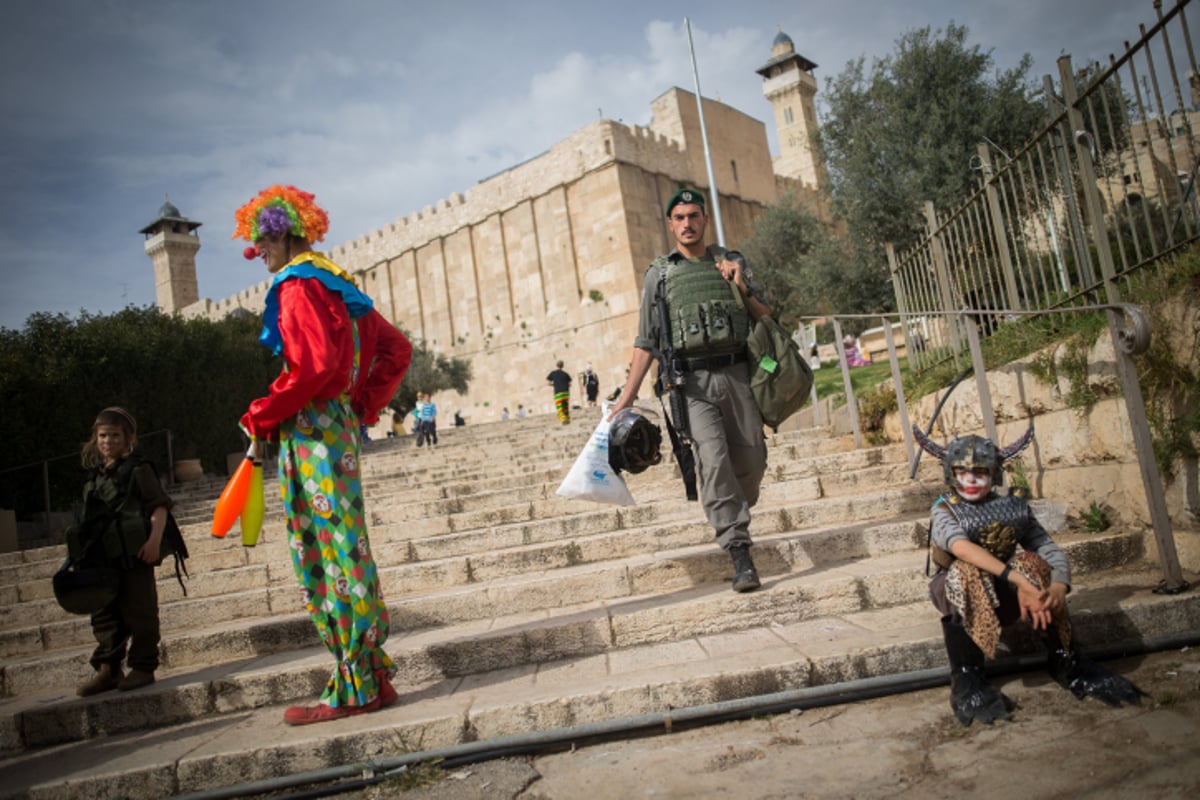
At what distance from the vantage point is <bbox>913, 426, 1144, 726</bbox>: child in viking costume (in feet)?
7.77

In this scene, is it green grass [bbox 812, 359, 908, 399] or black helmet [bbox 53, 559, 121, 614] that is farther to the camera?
green grass [bbox 812, 359, 908, 399]

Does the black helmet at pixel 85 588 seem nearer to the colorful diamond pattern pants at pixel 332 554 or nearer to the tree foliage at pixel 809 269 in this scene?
the colorful diamond pattern pants at pixel 332 554

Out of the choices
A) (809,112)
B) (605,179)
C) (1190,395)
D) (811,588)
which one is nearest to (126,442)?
(811,588)

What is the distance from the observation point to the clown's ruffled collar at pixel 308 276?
9.84 ft

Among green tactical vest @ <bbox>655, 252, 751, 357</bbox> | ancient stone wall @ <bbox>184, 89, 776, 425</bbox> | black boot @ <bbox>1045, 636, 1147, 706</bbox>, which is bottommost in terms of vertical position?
black boot @ <bbox>1045, 636, 1147, 706</bbox>

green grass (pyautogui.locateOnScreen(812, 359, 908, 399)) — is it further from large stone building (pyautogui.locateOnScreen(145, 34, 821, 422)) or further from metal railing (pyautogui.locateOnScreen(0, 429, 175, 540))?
metal railing (pyautogui.locateOnScreen(0, 429, 175, 540))

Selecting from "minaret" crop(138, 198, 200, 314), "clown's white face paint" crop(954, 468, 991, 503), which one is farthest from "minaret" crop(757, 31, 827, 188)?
"clown's white face paint" crop(954, 468, 991, 503)

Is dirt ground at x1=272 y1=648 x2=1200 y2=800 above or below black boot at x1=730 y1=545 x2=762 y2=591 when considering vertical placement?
below

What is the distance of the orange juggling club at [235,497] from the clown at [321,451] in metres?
0.12

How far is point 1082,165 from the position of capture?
3.65 metres

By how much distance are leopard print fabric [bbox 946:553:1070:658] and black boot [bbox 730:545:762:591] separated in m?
1.05

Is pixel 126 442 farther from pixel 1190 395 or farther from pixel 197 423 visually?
pixel 197 423

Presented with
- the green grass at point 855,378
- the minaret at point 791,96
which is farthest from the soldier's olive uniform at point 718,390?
the minaret at point 791,96

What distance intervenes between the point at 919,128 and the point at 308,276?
1760 centimetres
